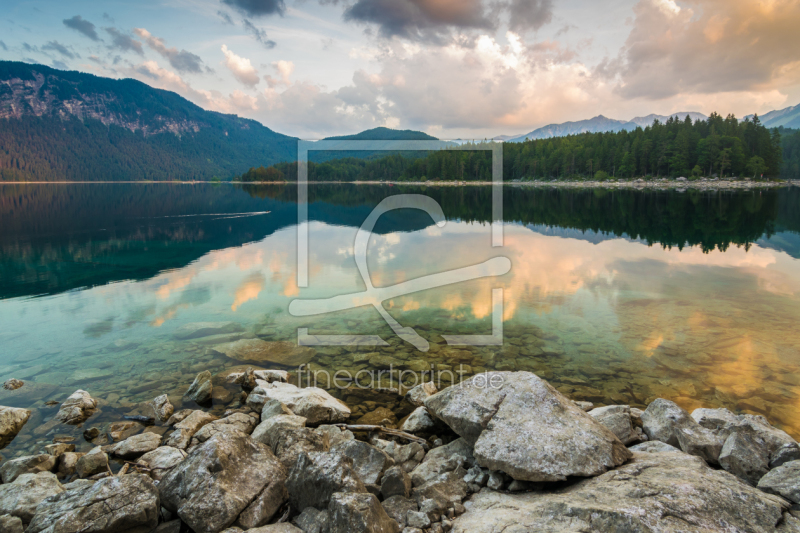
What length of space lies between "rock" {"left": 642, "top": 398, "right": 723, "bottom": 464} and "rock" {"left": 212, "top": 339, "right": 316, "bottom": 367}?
8892 millimetres

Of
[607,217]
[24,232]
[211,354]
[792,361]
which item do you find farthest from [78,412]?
[607,217]

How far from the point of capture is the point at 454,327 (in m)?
15.1

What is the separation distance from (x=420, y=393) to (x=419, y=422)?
1.56 meters

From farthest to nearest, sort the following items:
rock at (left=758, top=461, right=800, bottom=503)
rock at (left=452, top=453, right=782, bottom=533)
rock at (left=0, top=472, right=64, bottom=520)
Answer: rock at (left=0, top=472, right=64, bottom=520) < rock at (left=758, top=461, right=800, bottom=503) < rock at (left=452, top=453, right=782, bottom=533)

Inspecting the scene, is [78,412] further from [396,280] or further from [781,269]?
[781,269]

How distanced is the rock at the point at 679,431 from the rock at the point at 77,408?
11790mm

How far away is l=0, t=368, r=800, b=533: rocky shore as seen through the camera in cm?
487

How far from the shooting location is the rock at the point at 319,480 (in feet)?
18.0

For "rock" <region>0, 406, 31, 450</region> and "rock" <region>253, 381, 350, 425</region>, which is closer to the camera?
"rock" <region>0, 406, 31, 450</region>

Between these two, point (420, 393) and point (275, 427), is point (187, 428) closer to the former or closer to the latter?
point (275, 427)

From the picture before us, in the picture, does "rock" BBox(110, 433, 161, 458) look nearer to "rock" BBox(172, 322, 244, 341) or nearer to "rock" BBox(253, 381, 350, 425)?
"rock" BBox(253, 381, 350, 425)

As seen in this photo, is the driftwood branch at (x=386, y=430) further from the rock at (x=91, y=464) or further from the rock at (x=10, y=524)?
the rock at (x=10, y=524)

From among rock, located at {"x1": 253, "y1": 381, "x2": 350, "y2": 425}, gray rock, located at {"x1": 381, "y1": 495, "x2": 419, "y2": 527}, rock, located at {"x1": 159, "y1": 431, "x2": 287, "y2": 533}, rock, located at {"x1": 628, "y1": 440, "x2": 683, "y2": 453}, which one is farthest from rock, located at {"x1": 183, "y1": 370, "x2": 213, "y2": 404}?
rock, located at {"x1": 628, "y1": 440, "x2": 683, "y2": 453}

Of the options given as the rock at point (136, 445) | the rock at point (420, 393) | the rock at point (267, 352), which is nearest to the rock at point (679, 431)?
the rock at point (420, 393)
